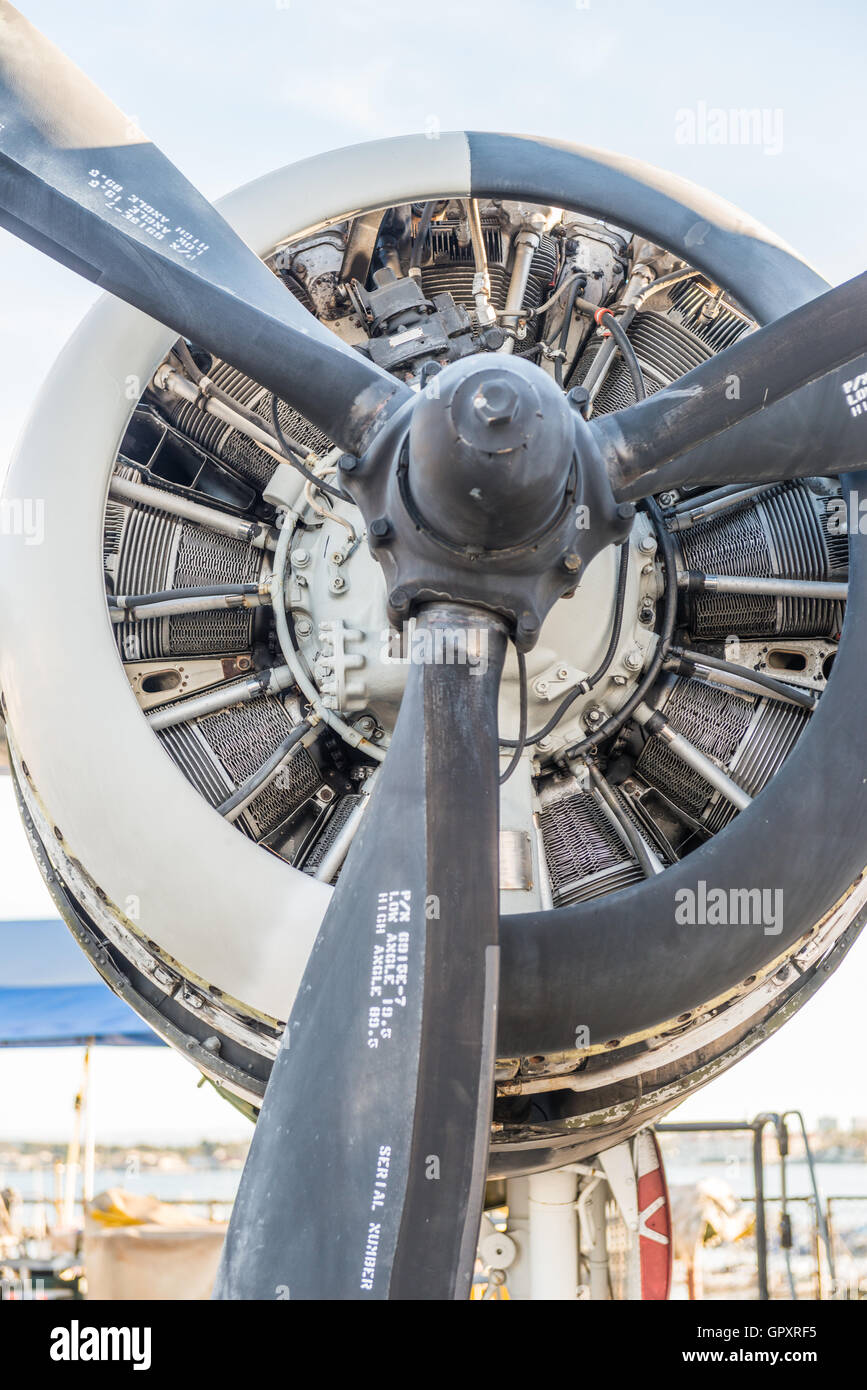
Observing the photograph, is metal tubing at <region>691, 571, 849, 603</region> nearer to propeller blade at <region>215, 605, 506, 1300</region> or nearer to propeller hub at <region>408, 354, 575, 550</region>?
propeller hub at <region>408, 354, 575, 550</region>

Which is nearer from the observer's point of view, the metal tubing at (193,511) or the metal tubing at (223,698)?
the metal tubing at (223,698)

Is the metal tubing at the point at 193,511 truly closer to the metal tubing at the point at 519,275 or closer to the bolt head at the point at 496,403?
the metal tubing at the point at 519,275

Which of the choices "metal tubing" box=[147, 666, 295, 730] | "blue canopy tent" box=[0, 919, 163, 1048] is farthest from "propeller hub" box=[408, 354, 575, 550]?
"blue canopy tent" box=[0, 919, 163, 1048]

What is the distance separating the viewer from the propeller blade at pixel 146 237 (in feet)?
14.4

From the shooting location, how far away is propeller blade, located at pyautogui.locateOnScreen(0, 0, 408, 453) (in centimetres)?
439

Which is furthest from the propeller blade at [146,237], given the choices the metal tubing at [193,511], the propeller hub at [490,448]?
the metal tubing at [193,511]

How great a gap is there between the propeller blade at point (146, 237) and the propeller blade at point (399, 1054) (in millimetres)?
1079

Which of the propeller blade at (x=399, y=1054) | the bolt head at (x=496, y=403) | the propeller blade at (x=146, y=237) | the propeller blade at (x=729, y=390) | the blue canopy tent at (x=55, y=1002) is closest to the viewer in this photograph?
the propeller blade at (x=399, y=1054)

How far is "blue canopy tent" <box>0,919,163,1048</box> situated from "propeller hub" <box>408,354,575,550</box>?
9433mm

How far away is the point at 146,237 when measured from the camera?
4.86 m

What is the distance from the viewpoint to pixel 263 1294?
3424 millimetres

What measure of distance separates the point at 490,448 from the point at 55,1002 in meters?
12.3
